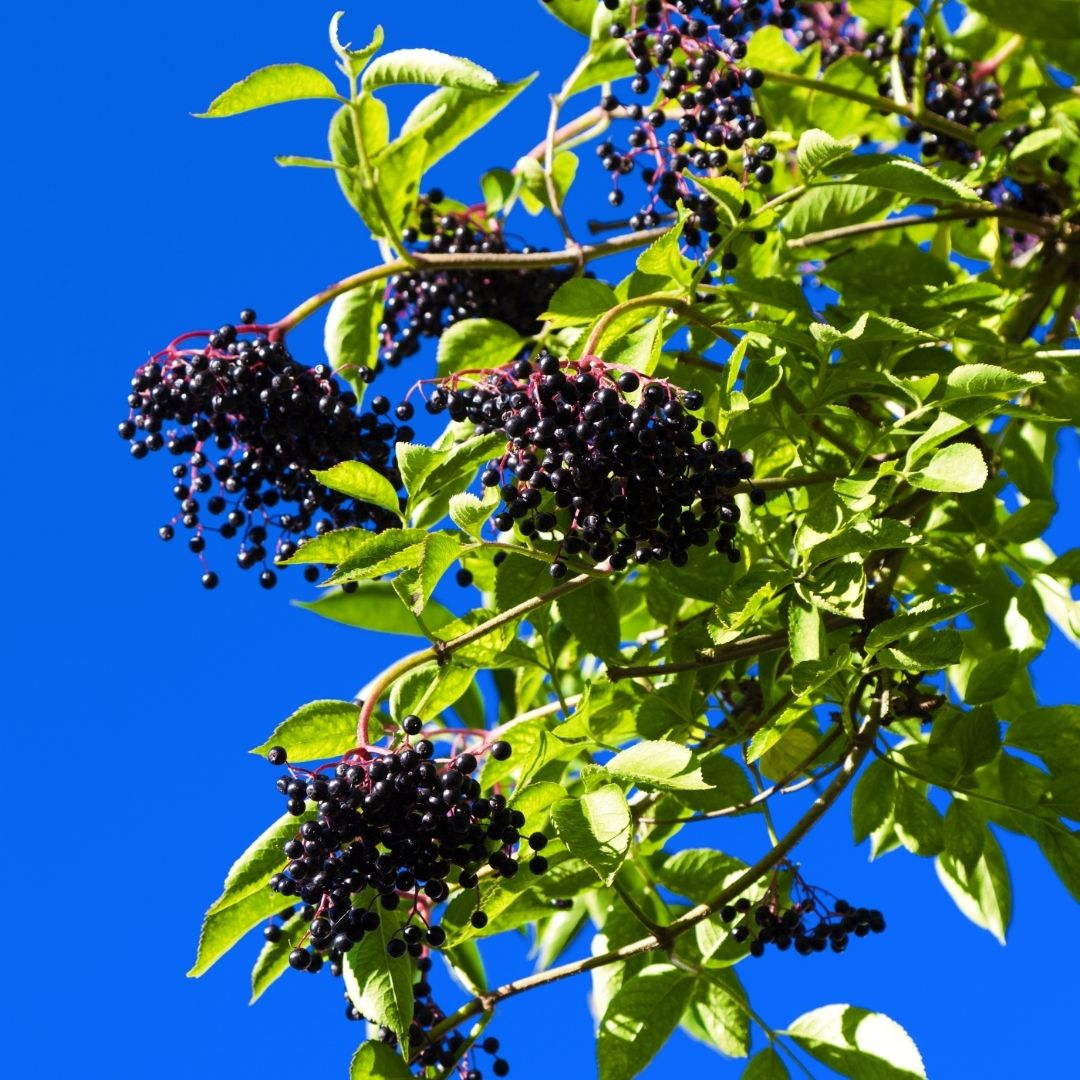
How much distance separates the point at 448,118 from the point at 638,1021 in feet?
3.47

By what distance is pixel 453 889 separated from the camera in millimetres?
1806

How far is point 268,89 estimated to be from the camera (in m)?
1.69

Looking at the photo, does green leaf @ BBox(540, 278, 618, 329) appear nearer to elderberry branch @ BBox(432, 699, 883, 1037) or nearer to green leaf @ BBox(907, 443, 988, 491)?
green leaf @ BBox(907, 443, 988, 491)

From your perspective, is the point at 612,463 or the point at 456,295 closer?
the point at 612,463

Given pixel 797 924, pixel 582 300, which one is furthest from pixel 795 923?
pixel 582 300

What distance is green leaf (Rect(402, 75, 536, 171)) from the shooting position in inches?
75.0

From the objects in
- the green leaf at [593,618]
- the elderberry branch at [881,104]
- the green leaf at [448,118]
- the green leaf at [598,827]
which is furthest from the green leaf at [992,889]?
the green leaf at [448,118]

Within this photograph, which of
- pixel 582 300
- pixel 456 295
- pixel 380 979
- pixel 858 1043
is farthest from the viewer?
pixel 456 295

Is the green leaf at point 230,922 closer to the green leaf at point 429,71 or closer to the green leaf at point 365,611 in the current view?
the green leaf at point 365,611

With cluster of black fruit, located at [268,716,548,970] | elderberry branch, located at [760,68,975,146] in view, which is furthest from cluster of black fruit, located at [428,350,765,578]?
elderberry branch, located at [760,68,975,146]

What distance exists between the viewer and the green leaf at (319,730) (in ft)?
5.08

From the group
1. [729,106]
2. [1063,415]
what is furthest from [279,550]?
[1063,415]

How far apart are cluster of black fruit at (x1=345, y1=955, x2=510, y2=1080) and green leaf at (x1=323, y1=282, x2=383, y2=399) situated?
72 centimetres

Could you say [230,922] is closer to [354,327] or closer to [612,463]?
[612,463]
